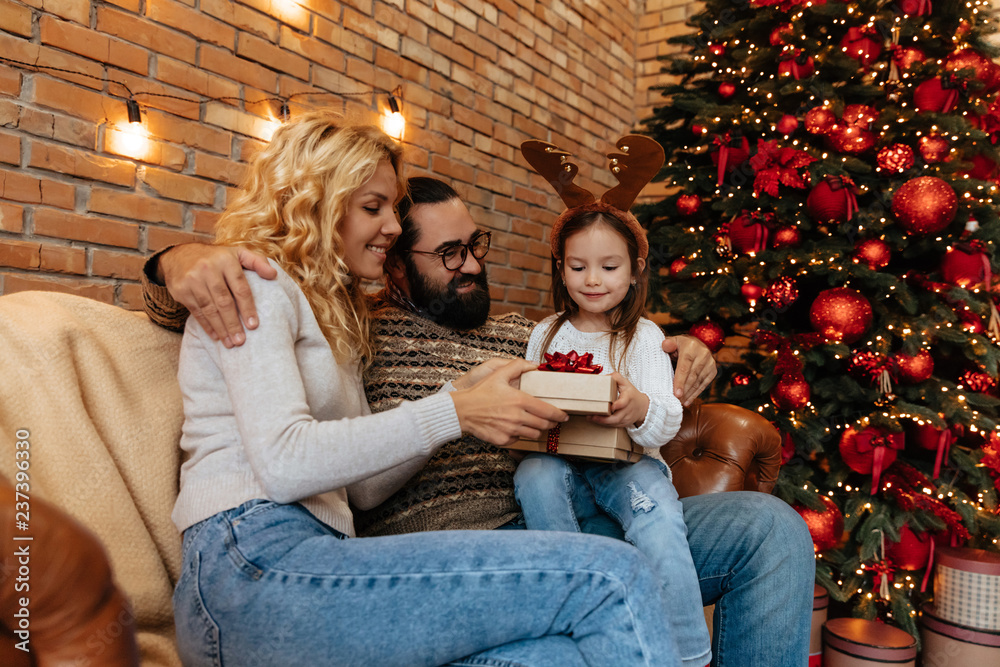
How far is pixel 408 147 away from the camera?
2.78m

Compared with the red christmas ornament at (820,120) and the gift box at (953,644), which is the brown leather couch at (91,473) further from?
the gift box at (953,644)

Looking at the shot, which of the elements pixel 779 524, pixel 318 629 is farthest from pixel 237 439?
pixel 779 524

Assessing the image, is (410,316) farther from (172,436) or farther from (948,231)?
(948,231)

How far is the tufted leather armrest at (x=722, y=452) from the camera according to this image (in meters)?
1.97

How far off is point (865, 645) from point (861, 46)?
229 centimetres

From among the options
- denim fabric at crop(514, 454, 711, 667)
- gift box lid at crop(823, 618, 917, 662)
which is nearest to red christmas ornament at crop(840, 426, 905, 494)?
gift box lid at crop(823, 618, 917, 662)

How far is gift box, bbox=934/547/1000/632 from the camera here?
2.37 m

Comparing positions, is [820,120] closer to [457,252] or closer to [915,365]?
[915,365]

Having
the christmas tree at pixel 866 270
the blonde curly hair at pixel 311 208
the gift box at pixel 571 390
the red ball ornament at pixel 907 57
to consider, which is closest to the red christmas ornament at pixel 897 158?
the christmas tree at pixel 866 270

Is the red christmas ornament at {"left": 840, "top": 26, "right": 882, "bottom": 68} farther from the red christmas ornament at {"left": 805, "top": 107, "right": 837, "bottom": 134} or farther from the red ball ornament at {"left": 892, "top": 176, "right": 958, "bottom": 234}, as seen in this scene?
the red ball ornament at {"left": 892, "top": 176, "right": 958, "bottom": 234}

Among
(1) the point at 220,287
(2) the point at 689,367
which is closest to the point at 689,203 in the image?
(2) the point at 689,367

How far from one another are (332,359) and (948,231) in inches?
101

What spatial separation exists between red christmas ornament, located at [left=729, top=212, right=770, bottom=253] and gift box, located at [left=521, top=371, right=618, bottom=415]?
1.72 meters

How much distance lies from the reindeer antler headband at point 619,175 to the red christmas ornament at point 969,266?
1.44 metres
